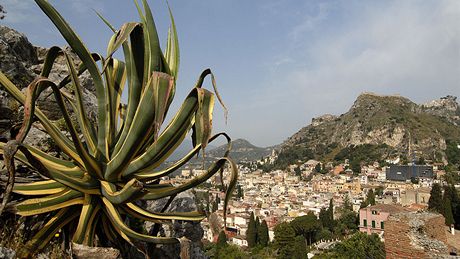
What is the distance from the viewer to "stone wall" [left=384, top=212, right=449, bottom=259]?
5.68 m

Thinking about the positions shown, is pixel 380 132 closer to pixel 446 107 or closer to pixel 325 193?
pixel 325 193

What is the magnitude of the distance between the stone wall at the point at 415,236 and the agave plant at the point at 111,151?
3.99 metres

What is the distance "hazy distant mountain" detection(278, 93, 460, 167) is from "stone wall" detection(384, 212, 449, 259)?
382 feet

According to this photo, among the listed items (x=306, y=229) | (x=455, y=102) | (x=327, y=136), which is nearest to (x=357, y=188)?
(x=306, y=229)

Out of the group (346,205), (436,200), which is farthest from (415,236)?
(346,205)

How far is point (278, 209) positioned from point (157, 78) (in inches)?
2821

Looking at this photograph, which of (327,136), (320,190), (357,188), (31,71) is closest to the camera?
(31,71)

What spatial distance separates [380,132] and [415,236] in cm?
13335

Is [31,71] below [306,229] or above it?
above

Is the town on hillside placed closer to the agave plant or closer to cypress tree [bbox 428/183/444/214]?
cypress tree [bbox 428/183/444/214]

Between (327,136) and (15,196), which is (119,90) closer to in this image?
(15,196)

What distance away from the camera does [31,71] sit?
5535 millimetres

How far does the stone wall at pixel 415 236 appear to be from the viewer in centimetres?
568

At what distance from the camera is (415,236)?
579cm
